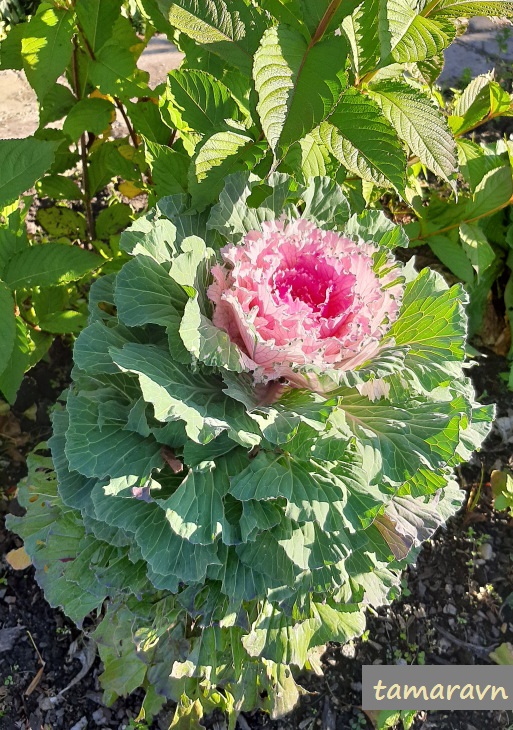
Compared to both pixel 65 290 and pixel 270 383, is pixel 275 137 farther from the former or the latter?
pixel 65 290

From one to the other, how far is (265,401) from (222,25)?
0.66 metres

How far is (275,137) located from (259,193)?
0.97 ft

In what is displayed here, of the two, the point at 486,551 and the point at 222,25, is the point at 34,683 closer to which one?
the point at 486,551

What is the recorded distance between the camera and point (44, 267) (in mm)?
1549

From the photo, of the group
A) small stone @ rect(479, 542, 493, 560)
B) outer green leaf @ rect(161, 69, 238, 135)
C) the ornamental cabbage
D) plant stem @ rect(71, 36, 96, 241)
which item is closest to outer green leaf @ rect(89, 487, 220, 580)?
the ornamental cabbage

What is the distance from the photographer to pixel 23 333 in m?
1.65

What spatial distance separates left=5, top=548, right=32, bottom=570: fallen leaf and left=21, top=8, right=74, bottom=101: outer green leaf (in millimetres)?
1374

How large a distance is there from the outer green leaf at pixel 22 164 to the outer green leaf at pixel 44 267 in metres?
0.18

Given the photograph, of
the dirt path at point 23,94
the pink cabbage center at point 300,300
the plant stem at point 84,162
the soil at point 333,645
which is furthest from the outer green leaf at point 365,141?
the dirt path at point 23,94

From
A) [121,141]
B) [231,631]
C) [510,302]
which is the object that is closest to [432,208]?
[510,302]

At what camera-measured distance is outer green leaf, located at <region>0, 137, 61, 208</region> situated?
4.63ft

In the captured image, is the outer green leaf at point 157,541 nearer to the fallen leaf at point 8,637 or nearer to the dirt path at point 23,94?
the fallen leaf at point 8,637

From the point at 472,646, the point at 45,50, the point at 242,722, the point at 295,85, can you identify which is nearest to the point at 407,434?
the point at 295,85

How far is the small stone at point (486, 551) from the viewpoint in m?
2.25
